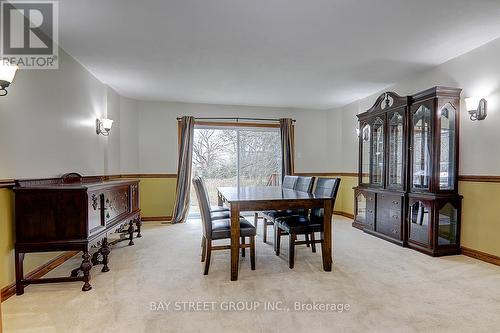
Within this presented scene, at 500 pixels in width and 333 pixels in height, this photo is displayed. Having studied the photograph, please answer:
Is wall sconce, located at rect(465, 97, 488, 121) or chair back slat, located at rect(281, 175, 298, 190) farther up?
wall sconce, located at rect(465, 97, 488, 121)

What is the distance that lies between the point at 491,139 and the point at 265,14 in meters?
2.74

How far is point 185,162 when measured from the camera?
5496 millimetres

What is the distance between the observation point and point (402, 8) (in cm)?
234

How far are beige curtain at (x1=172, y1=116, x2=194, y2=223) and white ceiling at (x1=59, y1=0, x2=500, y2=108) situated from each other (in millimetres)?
1063

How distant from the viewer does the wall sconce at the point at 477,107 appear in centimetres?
315

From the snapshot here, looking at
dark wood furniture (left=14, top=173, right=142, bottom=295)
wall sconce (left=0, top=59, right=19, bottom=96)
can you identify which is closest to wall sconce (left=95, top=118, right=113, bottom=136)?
dark wood furniture (left=14, top=173, right=142, bottom=295)

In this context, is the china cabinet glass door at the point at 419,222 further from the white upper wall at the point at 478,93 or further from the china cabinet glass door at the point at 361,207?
the china cabinet glass door at the point at 361,207

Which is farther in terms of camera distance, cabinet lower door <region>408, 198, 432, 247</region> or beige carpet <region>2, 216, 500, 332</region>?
cabinet lower door <region>408, 198, 432, 247</region>

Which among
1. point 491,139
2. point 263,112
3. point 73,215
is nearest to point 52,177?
point 73,215

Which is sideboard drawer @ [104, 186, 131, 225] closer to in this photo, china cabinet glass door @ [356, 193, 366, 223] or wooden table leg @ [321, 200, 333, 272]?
wooden table leg @ [321, 200, 333, 272]

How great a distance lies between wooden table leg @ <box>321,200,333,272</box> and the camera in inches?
112

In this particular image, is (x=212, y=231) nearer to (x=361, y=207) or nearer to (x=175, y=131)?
(x=361, y=207)

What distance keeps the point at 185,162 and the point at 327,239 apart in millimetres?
3392

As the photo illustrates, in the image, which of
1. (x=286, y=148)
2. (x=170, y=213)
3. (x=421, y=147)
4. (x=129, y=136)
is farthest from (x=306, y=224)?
(x=129, y=136)
